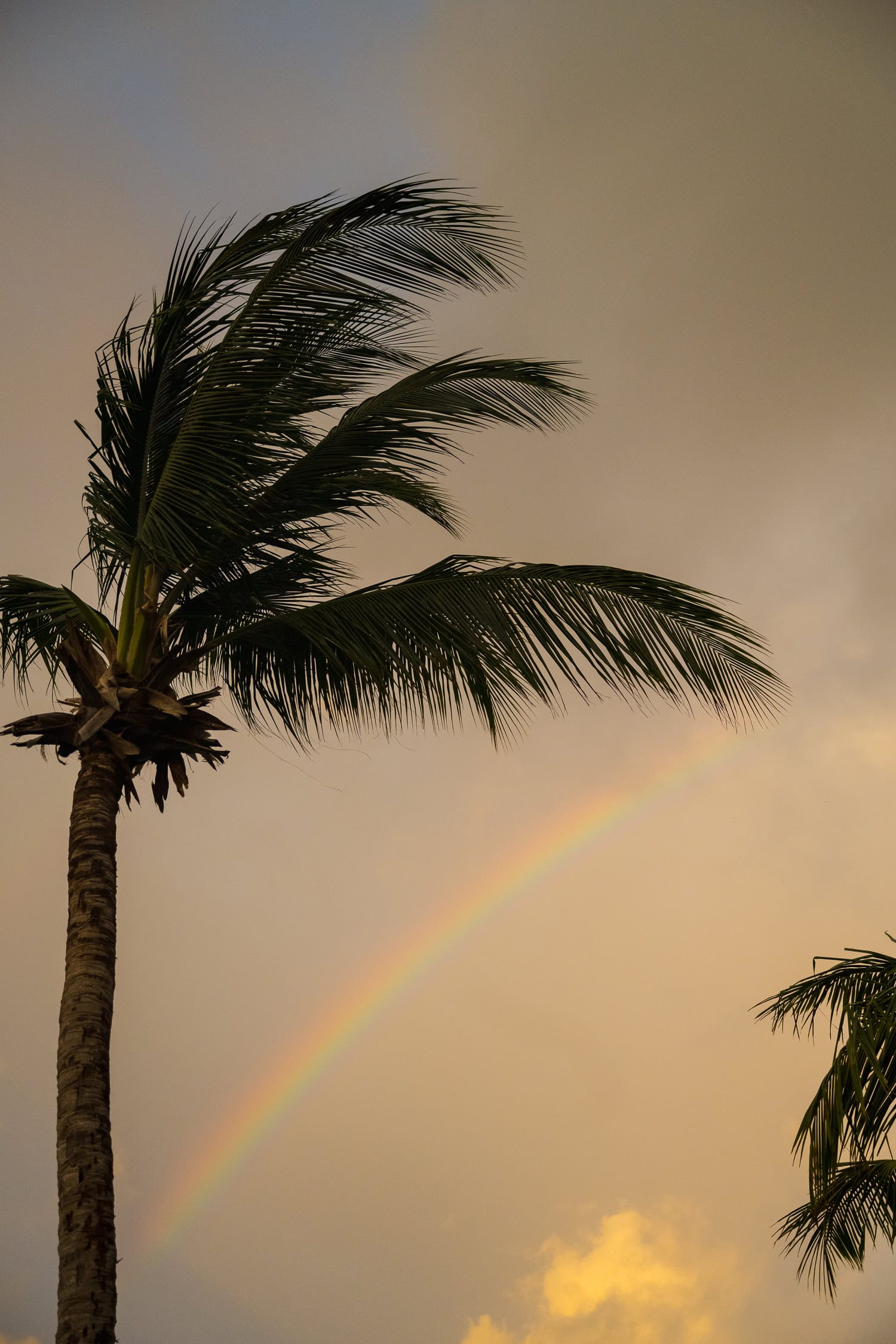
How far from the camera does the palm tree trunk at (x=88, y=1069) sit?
654cm

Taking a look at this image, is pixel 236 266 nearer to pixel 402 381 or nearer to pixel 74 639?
pixel 402 381

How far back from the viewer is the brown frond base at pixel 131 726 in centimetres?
816

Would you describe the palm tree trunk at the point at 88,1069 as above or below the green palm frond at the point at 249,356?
below

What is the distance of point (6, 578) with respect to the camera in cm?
822

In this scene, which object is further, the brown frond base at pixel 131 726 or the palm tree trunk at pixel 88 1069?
the brown frond base at pixel 131 726

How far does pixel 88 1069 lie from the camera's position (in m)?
7.13

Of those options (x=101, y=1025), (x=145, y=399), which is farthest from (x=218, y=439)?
(x=101, y=1025)

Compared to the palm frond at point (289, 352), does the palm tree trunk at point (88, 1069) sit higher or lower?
lower

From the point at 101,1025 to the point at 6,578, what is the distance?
285cm

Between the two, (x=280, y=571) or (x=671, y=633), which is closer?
(x=671, y=633)

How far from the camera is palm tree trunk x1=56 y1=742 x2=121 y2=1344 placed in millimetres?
6539

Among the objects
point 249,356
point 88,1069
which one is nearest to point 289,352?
point 249,356

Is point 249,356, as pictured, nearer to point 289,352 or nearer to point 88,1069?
point 289,352

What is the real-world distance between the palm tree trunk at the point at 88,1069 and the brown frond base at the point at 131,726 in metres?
0.14
